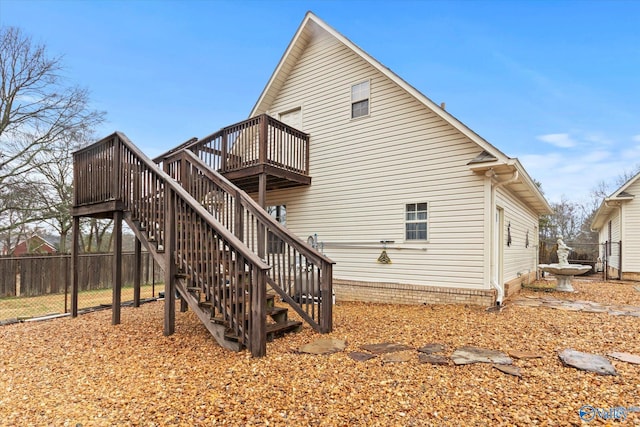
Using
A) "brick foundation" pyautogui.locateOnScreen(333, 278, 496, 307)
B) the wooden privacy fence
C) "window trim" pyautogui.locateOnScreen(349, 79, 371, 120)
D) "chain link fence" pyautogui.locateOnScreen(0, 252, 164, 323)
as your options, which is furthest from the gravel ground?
the wooden privacy fence

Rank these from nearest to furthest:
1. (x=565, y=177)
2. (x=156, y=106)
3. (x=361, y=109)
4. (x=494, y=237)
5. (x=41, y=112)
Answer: (x=494, y=237), (x=361, y=109), (x=41, y=112), (x=156, y=106), (x=565, y=177)

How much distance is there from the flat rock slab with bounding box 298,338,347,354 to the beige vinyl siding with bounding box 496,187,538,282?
17.3 ft

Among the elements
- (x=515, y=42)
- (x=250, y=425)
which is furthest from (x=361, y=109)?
(x=250, y=425)

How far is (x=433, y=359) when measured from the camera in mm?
3645

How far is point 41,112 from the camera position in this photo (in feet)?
45.7

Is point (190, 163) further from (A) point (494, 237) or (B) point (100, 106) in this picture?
(B) point (100, 106)

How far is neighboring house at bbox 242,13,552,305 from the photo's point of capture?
6754mm

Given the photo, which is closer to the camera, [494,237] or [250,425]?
[250,425]

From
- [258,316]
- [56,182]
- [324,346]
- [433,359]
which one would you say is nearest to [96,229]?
[56,182]

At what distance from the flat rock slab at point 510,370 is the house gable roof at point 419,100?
4.06 metres

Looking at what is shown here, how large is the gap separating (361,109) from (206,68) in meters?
11.4

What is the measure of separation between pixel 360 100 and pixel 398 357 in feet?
21.5

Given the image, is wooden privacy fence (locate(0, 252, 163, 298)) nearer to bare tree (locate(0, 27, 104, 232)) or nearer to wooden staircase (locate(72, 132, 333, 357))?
bare tree (locate(0, 27, 104, 232))

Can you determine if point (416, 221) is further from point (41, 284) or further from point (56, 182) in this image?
point (56, 182)
